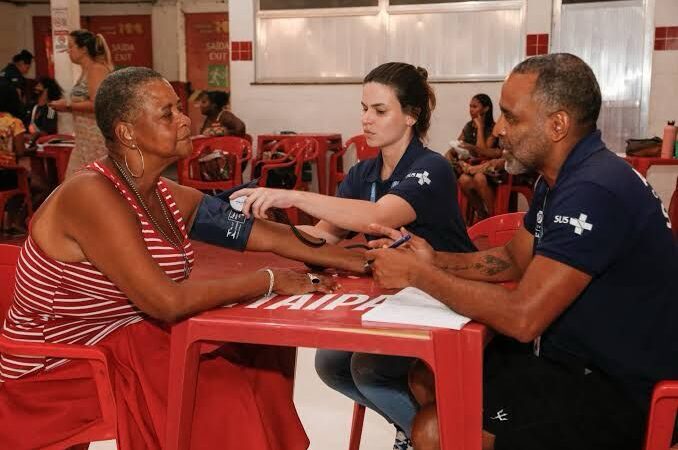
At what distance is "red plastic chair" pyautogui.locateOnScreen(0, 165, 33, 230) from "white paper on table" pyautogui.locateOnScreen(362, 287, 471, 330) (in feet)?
16.9

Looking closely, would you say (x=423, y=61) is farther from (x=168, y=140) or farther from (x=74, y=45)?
(x=168, y=140)

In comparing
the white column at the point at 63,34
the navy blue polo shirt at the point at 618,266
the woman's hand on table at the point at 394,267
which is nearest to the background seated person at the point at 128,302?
the woman's hand on table at the point at 394,267

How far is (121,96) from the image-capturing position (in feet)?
5.86

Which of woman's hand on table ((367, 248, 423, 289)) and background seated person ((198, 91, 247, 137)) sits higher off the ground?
background seated person ((198, 91, 247, 137))

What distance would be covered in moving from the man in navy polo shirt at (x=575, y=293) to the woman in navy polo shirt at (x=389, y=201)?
0.27m

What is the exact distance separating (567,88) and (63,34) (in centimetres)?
853

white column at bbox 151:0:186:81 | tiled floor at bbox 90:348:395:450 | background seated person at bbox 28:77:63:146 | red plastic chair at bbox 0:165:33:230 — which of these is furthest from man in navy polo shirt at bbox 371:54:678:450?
white column at bbox 151:0:186:81

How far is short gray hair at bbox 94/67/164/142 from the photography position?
1.79 meters

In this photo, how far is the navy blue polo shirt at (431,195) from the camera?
86.3 inches

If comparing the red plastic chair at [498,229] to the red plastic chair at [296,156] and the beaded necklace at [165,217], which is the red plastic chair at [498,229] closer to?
the beaded necklace at [165,217]

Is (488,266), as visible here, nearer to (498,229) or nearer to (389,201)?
(389,201)

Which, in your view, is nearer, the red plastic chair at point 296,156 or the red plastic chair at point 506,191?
the red plastic chair at point 506,191

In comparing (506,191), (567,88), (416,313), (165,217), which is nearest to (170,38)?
(506,191)

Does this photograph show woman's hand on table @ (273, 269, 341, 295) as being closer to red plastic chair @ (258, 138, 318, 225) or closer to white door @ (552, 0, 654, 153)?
red plastic chair @ (258, 138, 318, 225)
